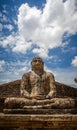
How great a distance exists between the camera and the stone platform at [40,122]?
18.3ft

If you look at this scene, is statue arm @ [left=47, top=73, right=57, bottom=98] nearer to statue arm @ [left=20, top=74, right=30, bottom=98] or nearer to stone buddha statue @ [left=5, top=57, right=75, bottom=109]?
stone buddha statue @ [left=5, top=57, right=75, bottom=109]

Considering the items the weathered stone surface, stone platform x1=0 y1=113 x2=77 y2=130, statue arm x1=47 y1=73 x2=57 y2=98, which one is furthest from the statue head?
the weathered stone surface

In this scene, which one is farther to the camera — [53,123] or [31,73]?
[31,73]

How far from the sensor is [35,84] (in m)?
7.89

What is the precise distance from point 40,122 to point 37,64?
2.87 metres

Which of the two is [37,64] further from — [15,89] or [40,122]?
[15,89]

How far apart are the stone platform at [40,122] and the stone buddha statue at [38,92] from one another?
36.8 inches

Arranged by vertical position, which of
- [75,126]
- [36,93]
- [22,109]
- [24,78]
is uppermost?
[24,78]

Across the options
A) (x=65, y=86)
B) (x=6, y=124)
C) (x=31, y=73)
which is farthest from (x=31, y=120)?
(x=65, y=86)

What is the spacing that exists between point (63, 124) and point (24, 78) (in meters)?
2.79

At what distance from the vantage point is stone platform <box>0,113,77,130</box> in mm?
5586

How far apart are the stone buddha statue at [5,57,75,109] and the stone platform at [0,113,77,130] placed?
934 millimetres

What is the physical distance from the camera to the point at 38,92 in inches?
302

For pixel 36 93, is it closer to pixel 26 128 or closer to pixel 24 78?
pixel 24 78
